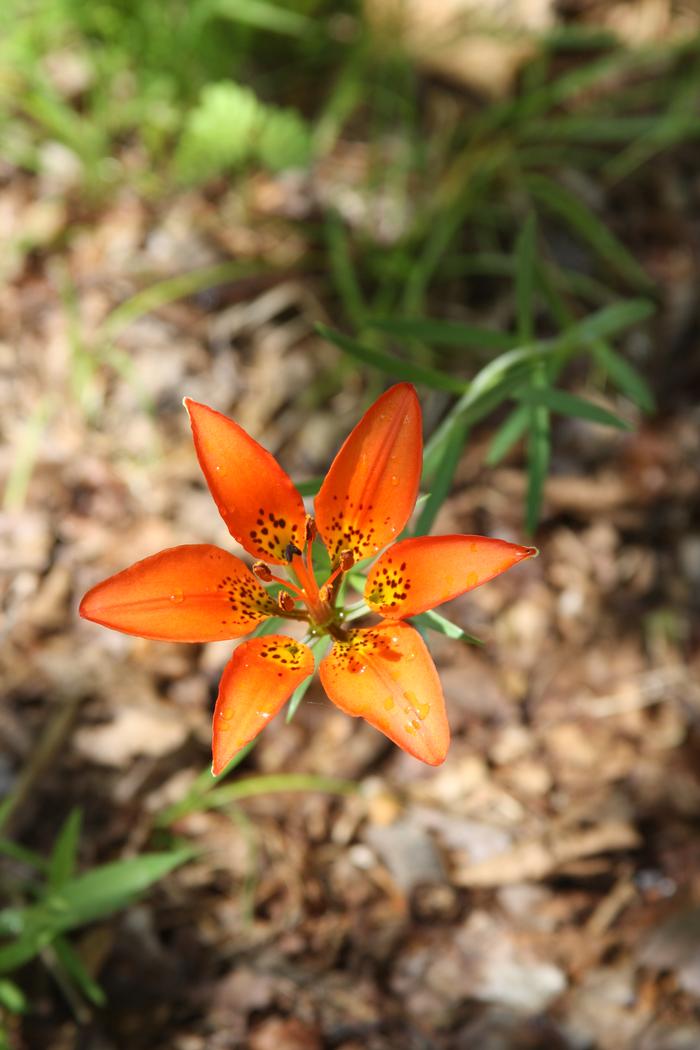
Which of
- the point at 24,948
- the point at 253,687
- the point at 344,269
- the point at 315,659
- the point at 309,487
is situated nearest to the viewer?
the point at 253,687

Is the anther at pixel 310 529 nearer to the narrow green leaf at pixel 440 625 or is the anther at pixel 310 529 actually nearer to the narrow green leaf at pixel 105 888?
the narrow green leaf at pixel 440 625

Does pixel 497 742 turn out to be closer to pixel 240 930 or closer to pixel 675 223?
pixel 240 930

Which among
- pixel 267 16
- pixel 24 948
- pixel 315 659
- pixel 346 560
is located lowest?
pixel 24 948

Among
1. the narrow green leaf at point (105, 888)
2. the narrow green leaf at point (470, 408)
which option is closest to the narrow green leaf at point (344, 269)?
the narrow green leaf at point (470, 408)

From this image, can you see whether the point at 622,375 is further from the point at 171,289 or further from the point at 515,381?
the point at 171,289

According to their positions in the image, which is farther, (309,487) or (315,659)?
(309,487)

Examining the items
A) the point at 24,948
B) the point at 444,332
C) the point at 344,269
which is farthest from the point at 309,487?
the point at 344,269
